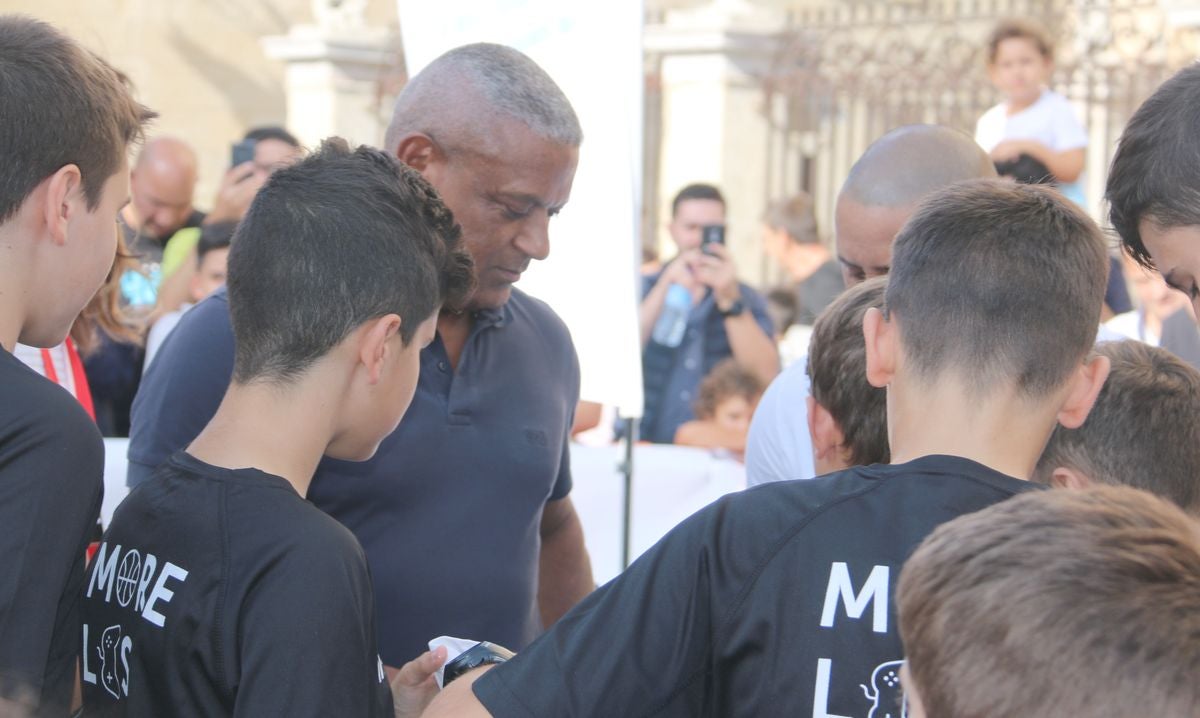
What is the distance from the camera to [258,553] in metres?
1.67

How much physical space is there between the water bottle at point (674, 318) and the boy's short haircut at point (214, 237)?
85.2 inches

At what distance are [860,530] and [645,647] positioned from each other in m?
0.28

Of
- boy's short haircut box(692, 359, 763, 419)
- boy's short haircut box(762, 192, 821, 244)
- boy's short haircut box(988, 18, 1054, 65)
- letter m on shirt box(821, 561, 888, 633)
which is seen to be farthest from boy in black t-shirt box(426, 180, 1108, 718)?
boy's short haircut box(762, 192, 821, 244)

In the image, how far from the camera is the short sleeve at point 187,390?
2.29 metres

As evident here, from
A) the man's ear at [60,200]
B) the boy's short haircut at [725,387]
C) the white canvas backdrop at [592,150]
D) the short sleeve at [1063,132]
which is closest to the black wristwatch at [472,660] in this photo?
the man's ear at [60,200]

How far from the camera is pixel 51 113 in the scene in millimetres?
1799

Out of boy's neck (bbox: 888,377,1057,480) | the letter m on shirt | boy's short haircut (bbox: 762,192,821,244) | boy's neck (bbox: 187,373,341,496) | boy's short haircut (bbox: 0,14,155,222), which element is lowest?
boy's short haircut (bbox: 762,192,821,244)

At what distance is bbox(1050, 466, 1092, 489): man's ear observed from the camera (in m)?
2.04

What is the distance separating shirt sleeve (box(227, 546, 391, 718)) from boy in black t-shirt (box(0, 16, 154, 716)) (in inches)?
9.7

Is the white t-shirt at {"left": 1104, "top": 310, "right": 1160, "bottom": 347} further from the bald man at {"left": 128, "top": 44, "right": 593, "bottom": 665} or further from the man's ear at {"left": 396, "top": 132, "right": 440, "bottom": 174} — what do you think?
the man's ear at {"left": 396, "top": 132, "right": 440, "bottom": 174}

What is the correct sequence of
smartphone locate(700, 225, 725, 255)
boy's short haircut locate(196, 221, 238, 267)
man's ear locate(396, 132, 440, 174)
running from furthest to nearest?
smartphone locate(700, 225, 725, 255)
boy's short haircut locate(196, 221, 238, 267)
man's ear locate(396, 132, 440, 174)

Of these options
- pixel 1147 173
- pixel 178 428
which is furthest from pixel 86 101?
pixel 1147 173

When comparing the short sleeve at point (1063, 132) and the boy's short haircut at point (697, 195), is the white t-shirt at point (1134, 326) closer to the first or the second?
the short sleeve at point (1063, 132)

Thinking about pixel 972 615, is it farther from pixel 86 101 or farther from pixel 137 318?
pixel 137 318
